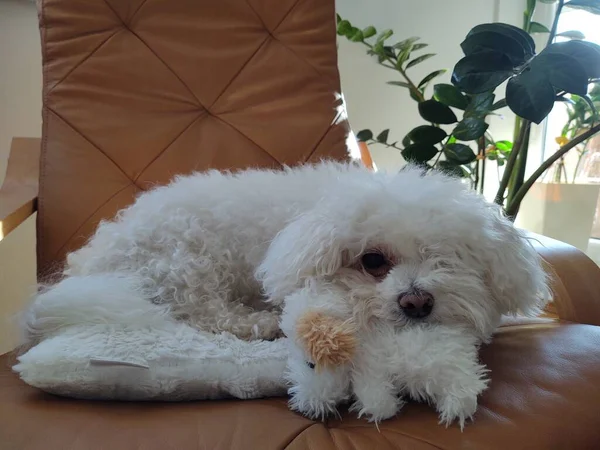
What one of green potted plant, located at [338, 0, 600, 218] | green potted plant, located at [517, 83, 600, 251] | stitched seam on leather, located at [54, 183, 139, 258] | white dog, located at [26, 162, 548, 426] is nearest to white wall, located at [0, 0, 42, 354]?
stitched seam on leather, located at [54, 183, 139, 258]

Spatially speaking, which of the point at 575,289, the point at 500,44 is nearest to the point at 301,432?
the point at 575,289

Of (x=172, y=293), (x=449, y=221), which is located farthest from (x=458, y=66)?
(x=172, y=293)

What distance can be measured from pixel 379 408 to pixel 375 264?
0.72ft

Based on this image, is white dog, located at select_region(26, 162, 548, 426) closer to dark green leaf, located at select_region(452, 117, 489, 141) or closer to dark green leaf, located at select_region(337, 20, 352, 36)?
dark green leaf, located at select_region(452, 117, 489, 141)

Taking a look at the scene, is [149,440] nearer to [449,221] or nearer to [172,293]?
[172,293]

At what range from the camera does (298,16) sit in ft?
4.56

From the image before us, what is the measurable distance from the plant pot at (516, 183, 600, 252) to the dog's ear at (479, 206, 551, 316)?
4.78ft

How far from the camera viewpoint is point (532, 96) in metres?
1.03

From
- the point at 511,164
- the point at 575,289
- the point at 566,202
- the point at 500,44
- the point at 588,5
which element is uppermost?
the point at 588,5

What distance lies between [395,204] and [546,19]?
6.68ft

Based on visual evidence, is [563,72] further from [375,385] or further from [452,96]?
[375,385]

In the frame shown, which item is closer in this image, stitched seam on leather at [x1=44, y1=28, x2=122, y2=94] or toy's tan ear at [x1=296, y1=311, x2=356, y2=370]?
toy's tan ear at [x1=296, y1=311, x2=356, y2=370]

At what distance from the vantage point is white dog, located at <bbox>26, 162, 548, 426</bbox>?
67cm

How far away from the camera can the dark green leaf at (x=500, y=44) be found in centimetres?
113
